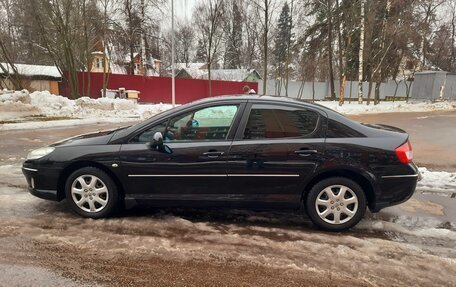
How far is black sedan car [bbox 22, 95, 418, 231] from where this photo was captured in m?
4.07

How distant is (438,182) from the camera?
21.0 ft

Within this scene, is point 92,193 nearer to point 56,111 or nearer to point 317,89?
point 56,111

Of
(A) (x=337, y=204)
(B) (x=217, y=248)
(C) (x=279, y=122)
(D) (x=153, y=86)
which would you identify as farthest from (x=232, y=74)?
(B) (x=217, y=248)

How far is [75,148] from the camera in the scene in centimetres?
436

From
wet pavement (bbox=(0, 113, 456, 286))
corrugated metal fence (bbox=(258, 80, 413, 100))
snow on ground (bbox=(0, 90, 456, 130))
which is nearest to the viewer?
wet pavement (bbox=(0, 113, 456, 286))

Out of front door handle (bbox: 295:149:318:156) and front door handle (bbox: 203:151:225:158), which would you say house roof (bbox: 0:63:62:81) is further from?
front door handle (bbox: 295:149:318:156)

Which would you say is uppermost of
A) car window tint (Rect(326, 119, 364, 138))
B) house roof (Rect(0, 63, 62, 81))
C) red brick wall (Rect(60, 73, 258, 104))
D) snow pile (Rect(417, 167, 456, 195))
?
house roof (Rect(0, 63, 62, 81))

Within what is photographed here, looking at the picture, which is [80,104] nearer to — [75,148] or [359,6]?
[75,148]

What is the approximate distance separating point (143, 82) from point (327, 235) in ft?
89.6

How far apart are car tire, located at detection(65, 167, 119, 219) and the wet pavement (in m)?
0.14

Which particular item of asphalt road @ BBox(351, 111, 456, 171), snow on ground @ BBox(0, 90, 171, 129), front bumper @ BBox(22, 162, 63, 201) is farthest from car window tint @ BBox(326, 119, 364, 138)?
snow on ground @ BBox(0, 90, 171, 129)

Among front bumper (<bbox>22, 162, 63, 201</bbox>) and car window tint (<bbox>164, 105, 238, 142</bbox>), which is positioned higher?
car window tint (<bbox>164, 105, 238, 142</bbox>)

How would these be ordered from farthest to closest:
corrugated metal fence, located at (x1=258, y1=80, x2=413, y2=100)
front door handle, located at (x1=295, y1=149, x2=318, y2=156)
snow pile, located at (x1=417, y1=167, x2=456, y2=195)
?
corrugated metal fence, located at (x1=258, y1=80, x2=413, y2=100), snow pile, located at (x1=417, y1=167, x2=456, y2=195), front door handle, located at (x1=295, y1=149, x2=318, y2=156)

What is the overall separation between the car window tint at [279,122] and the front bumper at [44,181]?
2.40 metres
